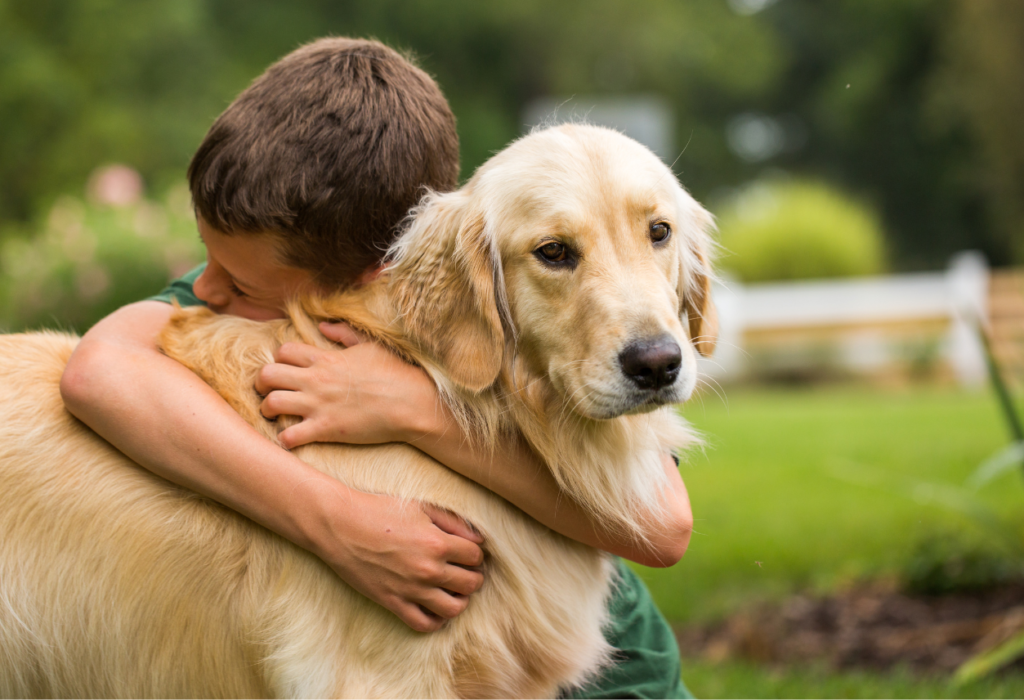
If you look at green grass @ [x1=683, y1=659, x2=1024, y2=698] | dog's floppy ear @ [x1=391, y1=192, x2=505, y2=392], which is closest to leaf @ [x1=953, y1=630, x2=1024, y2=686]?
green grass @ [x1=683, y1=659, x2=1024, y2=698]

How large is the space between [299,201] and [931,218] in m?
36.3

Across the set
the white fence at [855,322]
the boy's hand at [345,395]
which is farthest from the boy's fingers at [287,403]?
the white fence at [855,322]

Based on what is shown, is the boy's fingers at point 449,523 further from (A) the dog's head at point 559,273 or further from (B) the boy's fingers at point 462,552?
(A) the dog's head at point 559,273

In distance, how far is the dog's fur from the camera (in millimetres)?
1930

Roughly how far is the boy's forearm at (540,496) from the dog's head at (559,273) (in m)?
0.15

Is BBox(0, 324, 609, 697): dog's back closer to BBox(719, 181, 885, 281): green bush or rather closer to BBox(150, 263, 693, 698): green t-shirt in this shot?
BBox(150, 263, 693, 698): green t-shirt

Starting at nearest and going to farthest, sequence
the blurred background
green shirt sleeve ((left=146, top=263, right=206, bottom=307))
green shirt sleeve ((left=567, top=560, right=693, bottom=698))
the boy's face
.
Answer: the boy's face < green shirt sleeve ((left=567, top=560, right=693, bottom=698)) < green shirt sleeve ((left=146, top=263, right=206, bottom=307)) < the blurred background

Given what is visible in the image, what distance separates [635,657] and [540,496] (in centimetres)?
67

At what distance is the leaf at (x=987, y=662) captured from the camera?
146 inches

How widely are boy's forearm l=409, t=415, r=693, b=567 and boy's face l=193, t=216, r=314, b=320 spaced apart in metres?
0.59

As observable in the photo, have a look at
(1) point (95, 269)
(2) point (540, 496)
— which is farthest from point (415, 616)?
(1) point (95, 269)

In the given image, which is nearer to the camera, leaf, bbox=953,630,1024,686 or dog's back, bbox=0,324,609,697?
dog's back, bbox=0,324,609,697

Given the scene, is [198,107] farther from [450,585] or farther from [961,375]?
[450,585]

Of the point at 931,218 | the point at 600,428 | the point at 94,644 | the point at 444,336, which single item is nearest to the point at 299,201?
the point at 444,336
